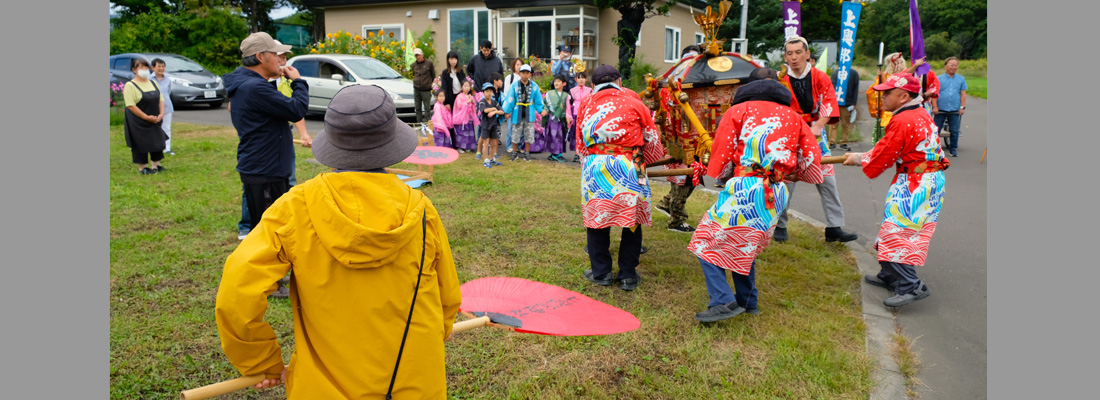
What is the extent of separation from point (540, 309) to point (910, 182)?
2.68m

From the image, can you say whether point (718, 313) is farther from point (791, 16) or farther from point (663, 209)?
point (791, 16)

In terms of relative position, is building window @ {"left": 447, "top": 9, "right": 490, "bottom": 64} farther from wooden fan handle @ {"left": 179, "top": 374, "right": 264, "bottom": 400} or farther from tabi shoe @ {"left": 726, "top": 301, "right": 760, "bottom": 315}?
wooden fan handle @ {"left": 179, "top": 374, "right": 264, "bottom": 400}

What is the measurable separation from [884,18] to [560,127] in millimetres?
60558

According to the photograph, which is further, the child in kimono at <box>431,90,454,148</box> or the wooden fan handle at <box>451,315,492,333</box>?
the child in kimono at <box>431,90,454,148</box>

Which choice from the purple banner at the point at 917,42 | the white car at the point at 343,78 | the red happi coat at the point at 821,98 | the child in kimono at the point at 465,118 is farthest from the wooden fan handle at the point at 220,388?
the white car at the point at 343,78

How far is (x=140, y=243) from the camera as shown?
19.5ft

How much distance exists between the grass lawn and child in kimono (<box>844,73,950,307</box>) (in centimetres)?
48

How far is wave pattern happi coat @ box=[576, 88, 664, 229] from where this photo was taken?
4660mm

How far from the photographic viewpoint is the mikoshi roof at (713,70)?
5086mm

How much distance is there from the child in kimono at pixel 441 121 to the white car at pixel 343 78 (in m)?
3.38

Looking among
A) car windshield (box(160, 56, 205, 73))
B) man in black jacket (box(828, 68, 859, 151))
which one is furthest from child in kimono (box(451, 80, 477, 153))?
car windshield (box(160, 56, 205, 73))

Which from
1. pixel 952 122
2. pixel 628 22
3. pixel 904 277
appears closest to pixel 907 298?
pixel 904 277

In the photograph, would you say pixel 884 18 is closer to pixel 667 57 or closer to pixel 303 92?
pixel 667 57

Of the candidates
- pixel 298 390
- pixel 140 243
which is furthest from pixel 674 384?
→ pixel 140 243
